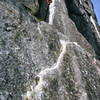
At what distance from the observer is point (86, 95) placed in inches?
352

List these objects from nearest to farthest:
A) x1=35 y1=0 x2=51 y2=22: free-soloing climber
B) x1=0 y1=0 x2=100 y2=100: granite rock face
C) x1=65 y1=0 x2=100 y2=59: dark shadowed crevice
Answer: x1=0 y1=0 x2=100 y2=100: granite rock face < x1=35 y1=0 x2=51 y2=22: free-soloing climber < x1=65 y1=0 x2=100 y2=59: dark shadowed crevice

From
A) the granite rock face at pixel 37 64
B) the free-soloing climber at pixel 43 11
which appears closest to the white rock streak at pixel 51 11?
the free-soloing climber at pixel 43 11

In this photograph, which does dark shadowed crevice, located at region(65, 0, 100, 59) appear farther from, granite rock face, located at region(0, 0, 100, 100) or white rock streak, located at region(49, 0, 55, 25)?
granite rock face, located at region(0, 0, 100, 100)

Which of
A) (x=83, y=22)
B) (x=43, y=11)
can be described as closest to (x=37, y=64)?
(x=43, y=11)

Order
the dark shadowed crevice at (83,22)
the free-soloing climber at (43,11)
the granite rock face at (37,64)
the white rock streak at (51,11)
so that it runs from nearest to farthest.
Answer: the granite rock face at (37,64)
the white rock streak at (51,11)
the free-soloing climber at (43,11)
the dark shadowed crevice at (83,22)

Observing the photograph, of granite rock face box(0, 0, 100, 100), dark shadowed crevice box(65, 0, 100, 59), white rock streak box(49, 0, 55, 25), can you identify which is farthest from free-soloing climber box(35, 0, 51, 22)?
granite rock face box(0, 0, 100, 100)

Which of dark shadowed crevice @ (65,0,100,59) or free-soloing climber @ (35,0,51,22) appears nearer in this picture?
free-soloing climber @ (35,0,51,22)

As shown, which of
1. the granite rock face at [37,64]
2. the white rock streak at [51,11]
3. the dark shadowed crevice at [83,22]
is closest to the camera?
the granite rock face at [37,64]

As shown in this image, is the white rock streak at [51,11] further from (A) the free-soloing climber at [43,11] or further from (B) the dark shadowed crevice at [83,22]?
(B) the dark shadowed crevice at [83,22]

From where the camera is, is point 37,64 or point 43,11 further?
point 43,11

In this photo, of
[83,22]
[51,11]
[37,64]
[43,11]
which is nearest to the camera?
[37,64]

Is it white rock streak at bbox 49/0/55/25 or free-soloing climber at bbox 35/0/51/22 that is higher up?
white rock streak at bbox 49/0/55/25

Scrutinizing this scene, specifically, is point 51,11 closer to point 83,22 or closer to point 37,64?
point 83,22

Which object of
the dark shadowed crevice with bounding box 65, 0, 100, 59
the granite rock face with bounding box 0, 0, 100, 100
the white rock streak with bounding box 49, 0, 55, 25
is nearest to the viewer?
the granite rock face with bounding box 0, 0, 100, 100
